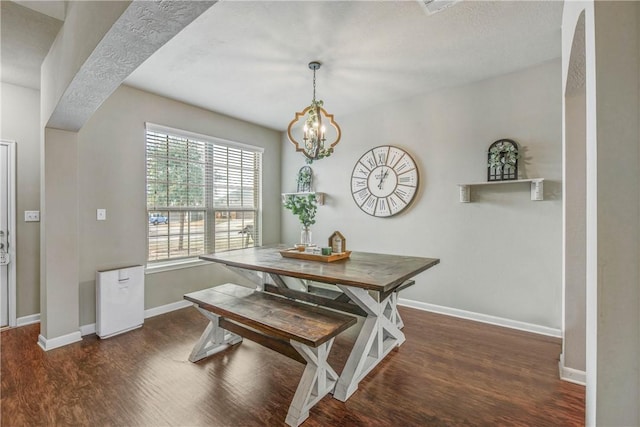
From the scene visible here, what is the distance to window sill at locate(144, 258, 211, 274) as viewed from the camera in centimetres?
335

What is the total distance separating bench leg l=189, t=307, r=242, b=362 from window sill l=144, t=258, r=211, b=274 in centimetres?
135

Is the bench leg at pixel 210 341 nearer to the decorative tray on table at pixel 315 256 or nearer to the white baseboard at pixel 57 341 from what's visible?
the decorative tray on table at pixel 315 256

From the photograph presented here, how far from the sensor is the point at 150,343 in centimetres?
266

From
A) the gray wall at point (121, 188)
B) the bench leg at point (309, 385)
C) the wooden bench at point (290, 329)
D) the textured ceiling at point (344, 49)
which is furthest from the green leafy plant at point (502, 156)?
the gray wall at point (121, 188)

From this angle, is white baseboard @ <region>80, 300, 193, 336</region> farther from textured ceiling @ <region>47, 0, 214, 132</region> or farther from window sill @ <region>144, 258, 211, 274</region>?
textured ceiling @ <region>47, 0, 214, 132</region>

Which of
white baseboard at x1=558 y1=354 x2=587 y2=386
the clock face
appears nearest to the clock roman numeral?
the clock face

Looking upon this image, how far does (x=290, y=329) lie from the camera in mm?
1735

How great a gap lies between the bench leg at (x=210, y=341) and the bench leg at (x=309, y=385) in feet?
3.13

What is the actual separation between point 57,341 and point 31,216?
4.67 ft

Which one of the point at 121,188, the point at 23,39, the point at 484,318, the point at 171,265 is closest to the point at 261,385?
the point at 171,265

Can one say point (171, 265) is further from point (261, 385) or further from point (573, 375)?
point (573, 375)

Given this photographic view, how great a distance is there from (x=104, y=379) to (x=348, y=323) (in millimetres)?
1842

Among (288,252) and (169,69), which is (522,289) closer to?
(288,252)
